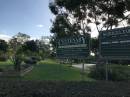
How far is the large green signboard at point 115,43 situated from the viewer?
46.1 ft

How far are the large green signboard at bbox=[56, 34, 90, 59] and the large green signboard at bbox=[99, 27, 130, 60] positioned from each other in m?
2.16

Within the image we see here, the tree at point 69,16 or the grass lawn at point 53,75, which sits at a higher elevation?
the tree at point 69,16

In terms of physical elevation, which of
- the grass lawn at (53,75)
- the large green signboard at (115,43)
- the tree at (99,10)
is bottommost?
the grass lawn at (53,75)

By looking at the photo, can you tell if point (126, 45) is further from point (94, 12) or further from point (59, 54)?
point (94, 12)

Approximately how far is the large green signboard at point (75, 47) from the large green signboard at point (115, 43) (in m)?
2.16

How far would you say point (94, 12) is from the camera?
28203 mm

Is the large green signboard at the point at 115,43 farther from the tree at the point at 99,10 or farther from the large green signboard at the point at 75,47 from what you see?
the tree at the point at 99,10

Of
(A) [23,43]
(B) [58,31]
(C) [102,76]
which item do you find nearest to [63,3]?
(B) [58,31]

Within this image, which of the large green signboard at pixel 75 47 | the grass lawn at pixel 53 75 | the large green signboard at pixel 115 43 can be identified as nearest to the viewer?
the large green signboard at pixel 115 43

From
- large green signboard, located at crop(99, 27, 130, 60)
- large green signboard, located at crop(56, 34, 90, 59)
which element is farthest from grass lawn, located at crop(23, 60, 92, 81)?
large green signboard, located at crop(99, 27, 130, 60)

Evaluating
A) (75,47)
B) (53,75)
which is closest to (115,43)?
(75,47)

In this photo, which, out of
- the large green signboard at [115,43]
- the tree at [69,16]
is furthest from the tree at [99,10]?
the large green signboard at [115,43]

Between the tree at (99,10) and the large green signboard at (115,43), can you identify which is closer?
the large green signboard at (115,43)

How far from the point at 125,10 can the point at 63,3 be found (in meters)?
6.92
